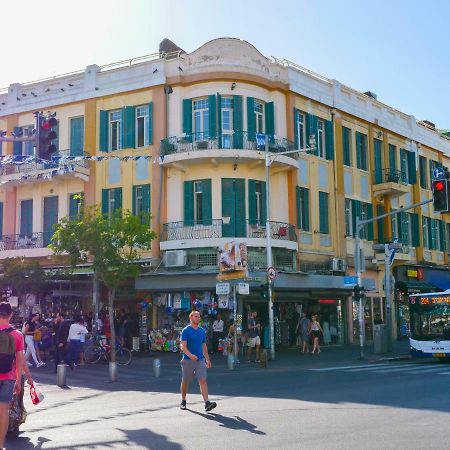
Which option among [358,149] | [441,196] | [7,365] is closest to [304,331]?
[441,196]

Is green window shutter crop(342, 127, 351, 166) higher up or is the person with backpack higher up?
green window shutter crop(342, 127, 351, 166)

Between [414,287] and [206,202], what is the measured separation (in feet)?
48.9

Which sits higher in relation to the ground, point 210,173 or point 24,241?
point 210,173

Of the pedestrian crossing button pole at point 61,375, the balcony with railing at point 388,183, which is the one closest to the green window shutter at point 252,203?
the balcony with railing at point 388,183

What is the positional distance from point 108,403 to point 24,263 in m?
15.8

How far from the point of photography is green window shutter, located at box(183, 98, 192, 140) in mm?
28866

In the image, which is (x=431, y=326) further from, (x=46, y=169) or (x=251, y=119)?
(x=46, y=169)

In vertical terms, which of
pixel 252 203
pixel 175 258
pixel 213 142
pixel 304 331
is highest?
pixel 213 142

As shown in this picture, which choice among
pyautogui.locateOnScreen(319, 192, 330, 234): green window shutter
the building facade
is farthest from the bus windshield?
pyautogui.locateOnScreen(319, 192, 330, 234): green window shutter

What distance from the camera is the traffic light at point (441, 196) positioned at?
65.5ft

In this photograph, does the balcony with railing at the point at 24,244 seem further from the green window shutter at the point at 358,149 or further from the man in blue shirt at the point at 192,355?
the man in blue shirt at the point at 192,355

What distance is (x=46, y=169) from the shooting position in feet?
101

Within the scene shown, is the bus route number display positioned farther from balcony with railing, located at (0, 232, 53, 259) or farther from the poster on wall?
balcony with railing, located at (0, 232, 53, 259)

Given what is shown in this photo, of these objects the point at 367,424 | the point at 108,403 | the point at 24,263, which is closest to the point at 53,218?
the point at 24,263
